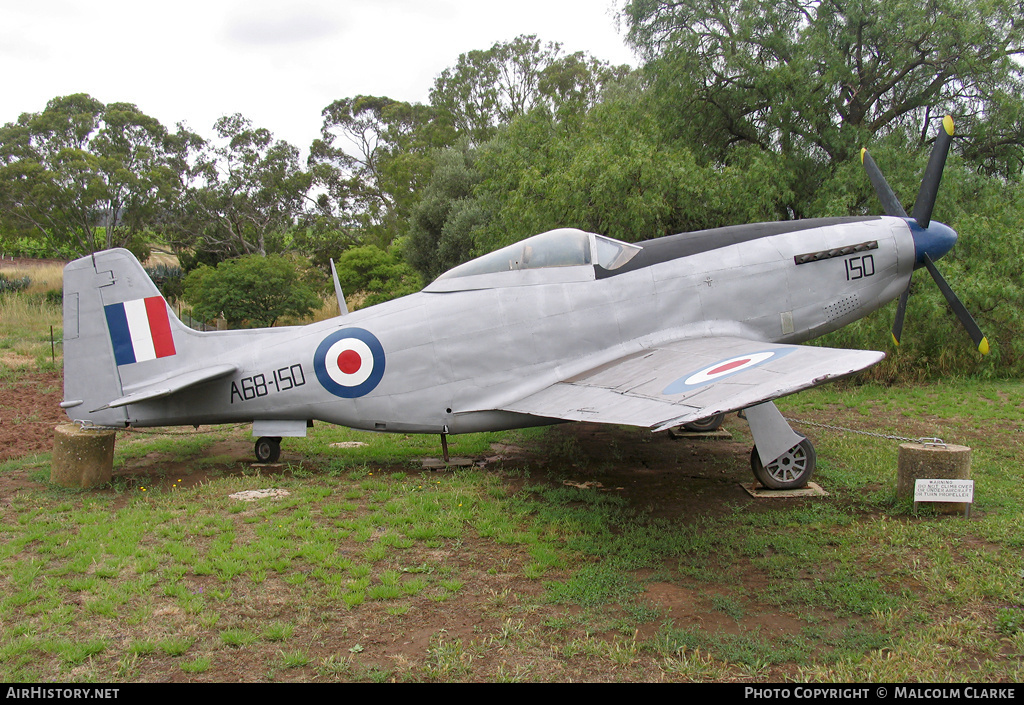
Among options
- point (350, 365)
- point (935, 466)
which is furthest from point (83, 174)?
point (935, 466)

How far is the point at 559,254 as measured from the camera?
22.6 feet

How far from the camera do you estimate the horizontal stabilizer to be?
6691 mm

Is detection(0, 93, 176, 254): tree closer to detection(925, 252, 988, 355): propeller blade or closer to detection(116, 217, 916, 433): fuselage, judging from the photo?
detection(116, 217, 916, 433): fuselage

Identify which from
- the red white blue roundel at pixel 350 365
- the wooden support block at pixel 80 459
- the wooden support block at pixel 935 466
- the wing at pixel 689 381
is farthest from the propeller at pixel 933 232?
the wooden support block at pixel 80 459

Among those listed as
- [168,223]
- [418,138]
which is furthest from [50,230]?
[418,138]

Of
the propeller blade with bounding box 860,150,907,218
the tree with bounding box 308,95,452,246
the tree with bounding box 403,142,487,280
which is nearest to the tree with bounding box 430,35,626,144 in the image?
the tree with bounding box 308,95,452,246

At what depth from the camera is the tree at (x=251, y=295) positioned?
19797 mm

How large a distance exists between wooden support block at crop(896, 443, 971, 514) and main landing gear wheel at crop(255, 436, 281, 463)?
677 cm

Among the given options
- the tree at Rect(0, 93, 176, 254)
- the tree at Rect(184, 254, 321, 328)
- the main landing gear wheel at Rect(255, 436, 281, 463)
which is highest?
the tree at Rect(0, 93, 176, 254)

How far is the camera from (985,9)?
12.9 meters

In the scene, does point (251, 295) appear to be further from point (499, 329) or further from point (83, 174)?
point (83, 174)

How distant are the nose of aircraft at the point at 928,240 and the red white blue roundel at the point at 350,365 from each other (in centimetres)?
623
